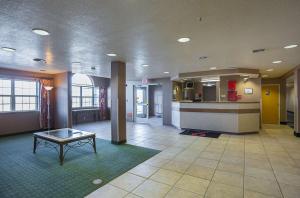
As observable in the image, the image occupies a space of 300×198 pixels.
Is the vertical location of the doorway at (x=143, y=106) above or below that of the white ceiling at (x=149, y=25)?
below

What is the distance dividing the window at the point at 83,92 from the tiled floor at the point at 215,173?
20.5 feet

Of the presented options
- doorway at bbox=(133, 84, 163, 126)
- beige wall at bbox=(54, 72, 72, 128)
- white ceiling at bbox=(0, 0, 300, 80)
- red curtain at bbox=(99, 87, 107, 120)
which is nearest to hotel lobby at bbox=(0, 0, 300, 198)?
white ceiling at bbox=(0, 0, 300, 80)

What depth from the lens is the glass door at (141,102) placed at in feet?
31.0

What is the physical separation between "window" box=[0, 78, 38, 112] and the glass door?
194 inches

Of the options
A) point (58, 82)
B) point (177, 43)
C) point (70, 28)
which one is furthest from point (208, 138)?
point (58, 82)

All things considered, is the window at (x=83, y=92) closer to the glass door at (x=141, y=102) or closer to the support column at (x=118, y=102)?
the glass door at (x=141, y=102)

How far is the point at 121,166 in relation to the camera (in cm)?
328

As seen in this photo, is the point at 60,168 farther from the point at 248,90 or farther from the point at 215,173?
the point at 248,90

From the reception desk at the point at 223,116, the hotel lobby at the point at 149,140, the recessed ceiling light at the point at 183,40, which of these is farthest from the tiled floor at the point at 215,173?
the recessed ceiling light at the point at 183,40

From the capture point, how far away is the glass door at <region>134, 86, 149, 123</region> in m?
9.46

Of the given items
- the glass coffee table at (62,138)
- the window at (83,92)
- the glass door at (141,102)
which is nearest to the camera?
the glass coffee table at (62,138)

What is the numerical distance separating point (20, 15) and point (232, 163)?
437cm

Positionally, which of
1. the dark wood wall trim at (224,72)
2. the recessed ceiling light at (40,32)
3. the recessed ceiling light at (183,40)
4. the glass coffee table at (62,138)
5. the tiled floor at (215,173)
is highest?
the recessed ceiling light at (40,32)

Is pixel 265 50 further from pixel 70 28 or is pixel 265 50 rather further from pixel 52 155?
pixel 52 155
